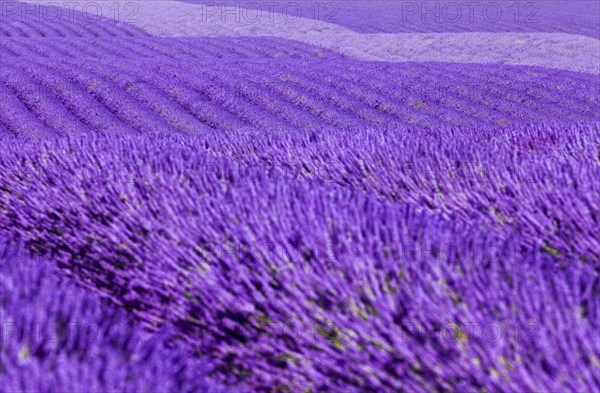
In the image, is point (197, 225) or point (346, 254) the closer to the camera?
point (346, 254)

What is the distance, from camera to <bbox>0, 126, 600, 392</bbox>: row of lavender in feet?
3.24

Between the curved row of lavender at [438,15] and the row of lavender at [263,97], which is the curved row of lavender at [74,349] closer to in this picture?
the row of lavender at [263,97]

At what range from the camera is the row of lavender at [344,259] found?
0.99 meters

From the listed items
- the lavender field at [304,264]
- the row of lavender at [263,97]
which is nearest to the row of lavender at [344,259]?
the lavender field at [304,264]

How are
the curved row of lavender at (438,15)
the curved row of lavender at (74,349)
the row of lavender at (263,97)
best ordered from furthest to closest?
1. the curved row of lavender at (438,15)
2. the row of lavender at (263,97)
3. the curved row of lavender at (74,349)

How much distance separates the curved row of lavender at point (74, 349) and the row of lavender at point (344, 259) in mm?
127

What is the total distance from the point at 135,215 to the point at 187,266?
0.19 m

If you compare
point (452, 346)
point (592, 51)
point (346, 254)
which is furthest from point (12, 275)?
point (592, 51)

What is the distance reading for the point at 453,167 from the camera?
1.69 metres

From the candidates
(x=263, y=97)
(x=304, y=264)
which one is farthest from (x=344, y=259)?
(x=263, y=97)

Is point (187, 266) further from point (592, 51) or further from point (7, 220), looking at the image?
point (592, 51)

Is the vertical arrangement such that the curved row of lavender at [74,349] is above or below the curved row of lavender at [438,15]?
below

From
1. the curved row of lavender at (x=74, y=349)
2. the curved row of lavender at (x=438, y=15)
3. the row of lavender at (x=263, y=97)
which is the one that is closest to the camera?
the curved row of lavender at (x=74, y=349)

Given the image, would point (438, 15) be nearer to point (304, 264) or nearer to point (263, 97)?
point (263, 97)
